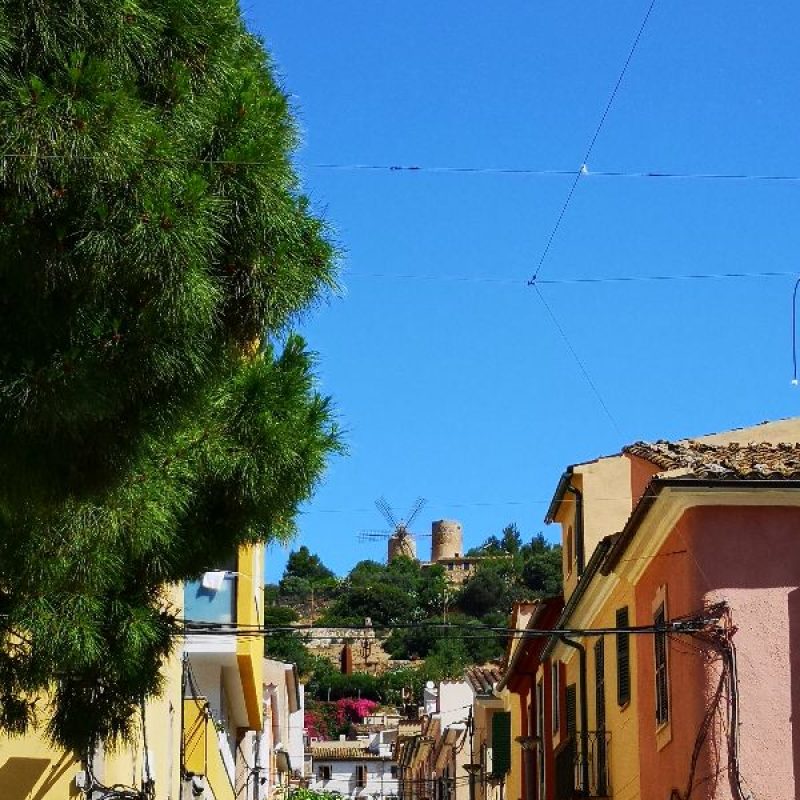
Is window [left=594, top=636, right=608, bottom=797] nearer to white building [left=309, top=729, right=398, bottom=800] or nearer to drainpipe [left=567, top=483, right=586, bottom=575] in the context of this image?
drainpipe [left=567, top=483, right=586, bottom=575]

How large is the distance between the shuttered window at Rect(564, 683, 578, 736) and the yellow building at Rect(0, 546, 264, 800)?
470 centimetres

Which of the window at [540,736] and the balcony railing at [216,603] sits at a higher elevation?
the balcony railing at [216,603]

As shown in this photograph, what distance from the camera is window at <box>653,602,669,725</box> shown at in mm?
17625

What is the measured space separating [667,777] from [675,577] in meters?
2.13

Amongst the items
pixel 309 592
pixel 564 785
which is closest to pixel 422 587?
pixel 309 592

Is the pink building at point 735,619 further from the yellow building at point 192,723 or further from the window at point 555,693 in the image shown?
the window at point 555,693

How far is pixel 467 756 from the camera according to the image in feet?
161

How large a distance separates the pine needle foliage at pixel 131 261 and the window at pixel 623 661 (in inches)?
386

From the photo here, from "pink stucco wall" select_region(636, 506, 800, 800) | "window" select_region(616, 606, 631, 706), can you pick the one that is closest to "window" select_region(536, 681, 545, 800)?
"window" select_region(616, 606, 631, 706)

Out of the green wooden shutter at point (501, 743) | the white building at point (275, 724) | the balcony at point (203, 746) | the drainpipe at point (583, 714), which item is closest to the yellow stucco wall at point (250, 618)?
the balcony at point (203, 746)

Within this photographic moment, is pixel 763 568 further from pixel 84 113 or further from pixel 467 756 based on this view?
pixel 467 756

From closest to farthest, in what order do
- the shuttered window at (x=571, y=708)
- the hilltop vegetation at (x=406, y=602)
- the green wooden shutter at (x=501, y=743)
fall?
1. the shuttered window at (x=571, y=708)
2. the green wooden shutter at (x=501, y=743)
3. the hilltop vegetation at (x=406, y=602)

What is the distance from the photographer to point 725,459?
16.8 m

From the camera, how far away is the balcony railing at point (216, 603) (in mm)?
21469
